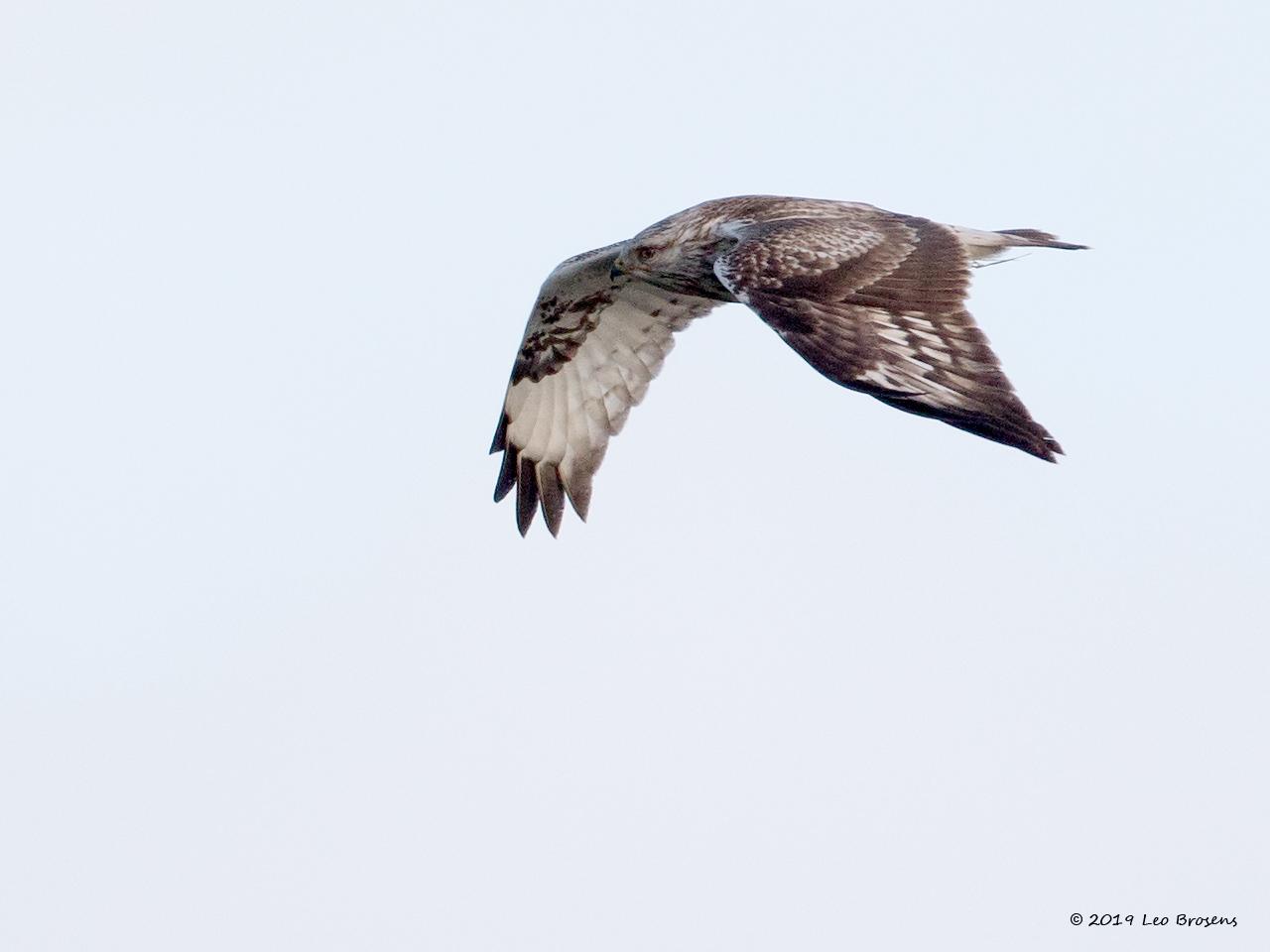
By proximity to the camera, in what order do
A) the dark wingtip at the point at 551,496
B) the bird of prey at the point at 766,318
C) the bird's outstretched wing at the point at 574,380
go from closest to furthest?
the bird of prey at the point at 766,318 < the bird's outstretched wing at the point at 574,380 < the dark wingtip at the point at 551,496

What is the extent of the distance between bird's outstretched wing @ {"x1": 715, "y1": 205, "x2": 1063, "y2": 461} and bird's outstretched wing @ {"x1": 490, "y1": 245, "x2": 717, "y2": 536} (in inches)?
75.9

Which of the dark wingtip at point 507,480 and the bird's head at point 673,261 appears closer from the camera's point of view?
the bird's head at point 673,261

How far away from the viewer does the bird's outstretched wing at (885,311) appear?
8227 millimetres

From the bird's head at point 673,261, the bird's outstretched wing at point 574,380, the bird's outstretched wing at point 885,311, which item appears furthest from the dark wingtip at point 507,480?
the bird's outstretched wing at point 885,311

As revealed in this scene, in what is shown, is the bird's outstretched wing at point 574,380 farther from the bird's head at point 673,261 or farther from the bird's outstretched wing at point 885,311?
the bird's outstretched wing at point 885,311

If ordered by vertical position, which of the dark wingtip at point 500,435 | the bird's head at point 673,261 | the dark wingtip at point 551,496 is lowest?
the dark wingtip at point 551,496

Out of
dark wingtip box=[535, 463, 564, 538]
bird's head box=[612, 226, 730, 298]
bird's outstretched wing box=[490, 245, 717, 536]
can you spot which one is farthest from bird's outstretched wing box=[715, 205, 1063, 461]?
dark wingtip box=[535, 463, 564, 538]

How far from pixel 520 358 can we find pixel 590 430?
60 centimetres

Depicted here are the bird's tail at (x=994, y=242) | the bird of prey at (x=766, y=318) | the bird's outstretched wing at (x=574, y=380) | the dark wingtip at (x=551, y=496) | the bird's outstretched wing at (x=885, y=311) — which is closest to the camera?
the bird's outstretched wing at (x=885, y=311)

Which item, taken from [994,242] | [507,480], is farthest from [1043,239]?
[507,480]

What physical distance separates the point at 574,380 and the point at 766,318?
3726 mm

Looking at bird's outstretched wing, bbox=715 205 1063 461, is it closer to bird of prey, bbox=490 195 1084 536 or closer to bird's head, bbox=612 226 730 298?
bird of prey, bbox=490 195 1084 536

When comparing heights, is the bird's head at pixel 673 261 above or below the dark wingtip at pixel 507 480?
above

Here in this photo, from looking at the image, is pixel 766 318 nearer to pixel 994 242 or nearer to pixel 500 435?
pixel 994 242
